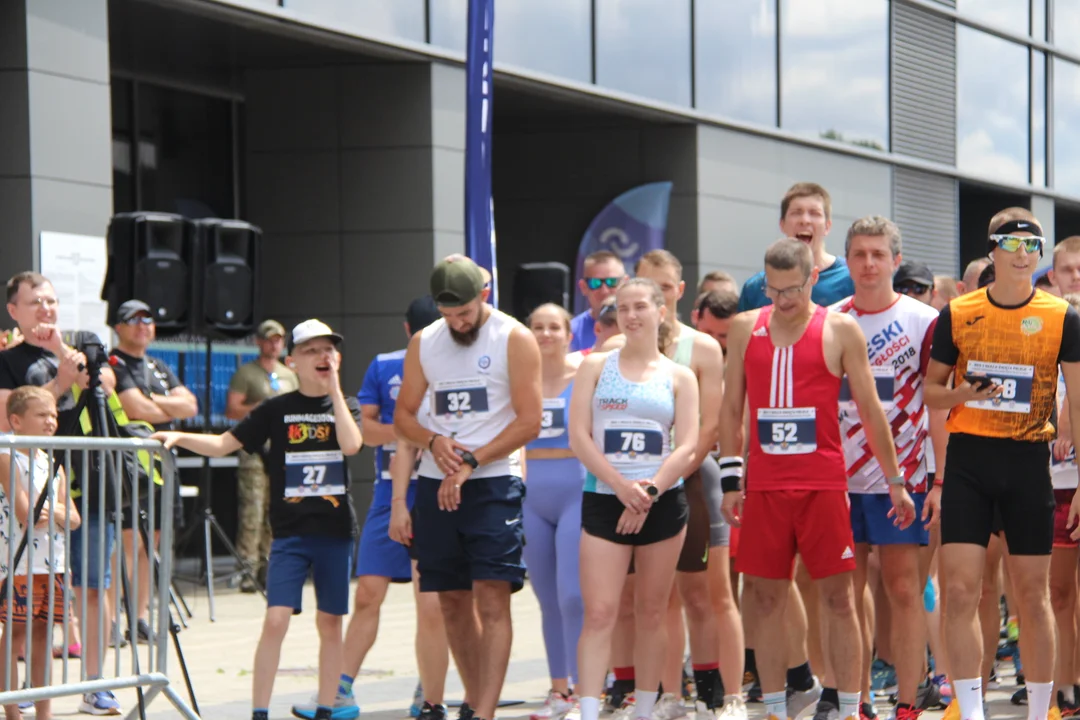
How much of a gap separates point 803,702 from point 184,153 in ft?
39.2

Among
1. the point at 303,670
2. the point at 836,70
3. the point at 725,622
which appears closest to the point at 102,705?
the point at 303,670

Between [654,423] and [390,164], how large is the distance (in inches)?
377

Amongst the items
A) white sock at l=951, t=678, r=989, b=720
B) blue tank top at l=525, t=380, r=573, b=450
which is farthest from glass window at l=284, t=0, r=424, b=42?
white sock at l=951, t=678, r=989, b=720

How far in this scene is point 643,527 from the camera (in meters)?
7.25

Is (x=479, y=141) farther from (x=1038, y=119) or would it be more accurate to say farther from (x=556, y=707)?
(x=1038, y=119)

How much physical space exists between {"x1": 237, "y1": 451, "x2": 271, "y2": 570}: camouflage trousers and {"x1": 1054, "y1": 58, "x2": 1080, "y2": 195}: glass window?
14.9 metres

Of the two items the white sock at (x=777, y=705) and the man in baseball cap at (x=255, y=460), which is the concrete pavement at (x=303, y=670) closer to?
the man in baseball cap at (x=255, y=460)

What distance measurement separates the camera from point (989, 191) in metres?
24.4

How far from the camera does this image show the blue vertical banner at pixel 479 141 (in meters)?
11.1

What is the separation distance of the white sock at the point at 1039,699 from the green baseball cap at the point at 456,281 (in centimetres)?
277

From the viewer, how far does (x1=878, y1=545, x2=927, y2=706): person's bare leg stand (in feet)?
24.0

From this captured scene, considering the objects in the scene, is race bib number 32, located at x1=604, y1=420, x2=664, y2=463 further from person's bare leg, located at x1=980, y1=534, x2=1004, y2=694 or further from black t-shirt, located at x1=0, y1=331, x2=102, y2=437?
black t-shirt, located at x1=0, y1=331, x2=102, y2=437

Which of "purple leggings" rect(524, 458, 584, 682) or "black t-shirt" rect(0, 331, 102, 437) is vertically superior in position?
"black t-shirt" rect(0, 331, 102, 437)

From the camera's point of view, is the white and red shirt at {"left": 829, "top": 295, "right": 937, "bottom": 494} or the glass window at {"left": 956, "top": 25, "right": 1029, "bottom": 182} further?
the glass window at {"left": 956, "top": 25, "right": 1029, "bottom": 182}
